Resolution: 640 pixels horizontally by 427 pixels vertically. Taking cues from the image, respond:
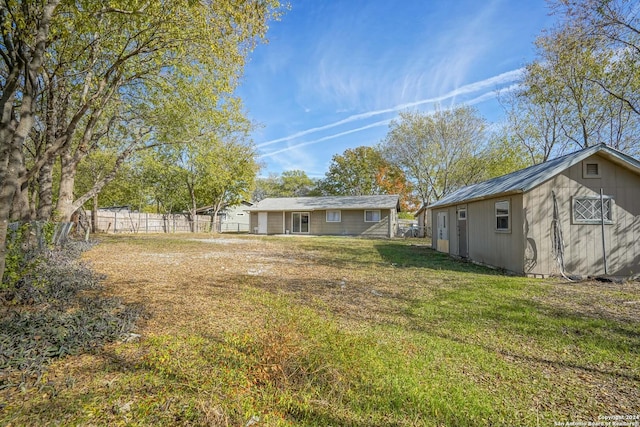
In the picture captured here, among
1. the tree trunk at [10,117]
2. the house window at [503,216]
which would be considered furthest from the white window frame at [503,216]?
the tree trunk at [10,117]

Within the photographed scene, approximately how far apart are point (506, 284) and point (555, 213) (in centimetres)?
271

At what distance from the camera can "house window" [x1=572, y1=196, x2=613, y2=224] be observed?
7.71 meters

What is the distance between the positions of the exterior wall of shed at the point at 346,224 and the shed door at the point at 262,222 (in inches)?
11.1

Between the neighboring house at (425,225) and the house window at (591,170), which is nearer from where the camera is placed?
the house window at (591,170)

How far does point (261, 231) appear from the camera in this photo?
86.2 ft

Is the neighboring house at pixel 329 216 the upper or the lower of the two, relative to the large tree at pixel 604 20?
lower

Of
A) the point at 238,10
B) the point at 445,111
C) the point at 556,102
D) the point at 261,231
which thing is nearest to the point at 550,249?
the point at 238,10

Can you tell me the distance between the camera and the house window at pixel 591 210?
7.71m

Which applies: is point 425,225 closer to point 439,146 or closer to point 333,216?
point 439,146

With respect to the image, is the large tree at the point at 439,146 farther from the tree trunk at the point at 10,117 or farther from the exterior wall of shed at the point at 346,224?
the tree trunk at the point at 10,117

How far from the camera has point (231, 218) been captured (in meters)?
37.6

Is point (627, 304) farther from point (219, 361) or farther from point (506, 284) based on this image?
point (219, 361)

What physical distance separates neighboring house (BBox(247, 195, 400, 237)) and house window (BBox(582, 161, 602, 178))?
14.6 meters

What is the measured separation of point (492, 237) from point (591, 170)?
302 centimetres
